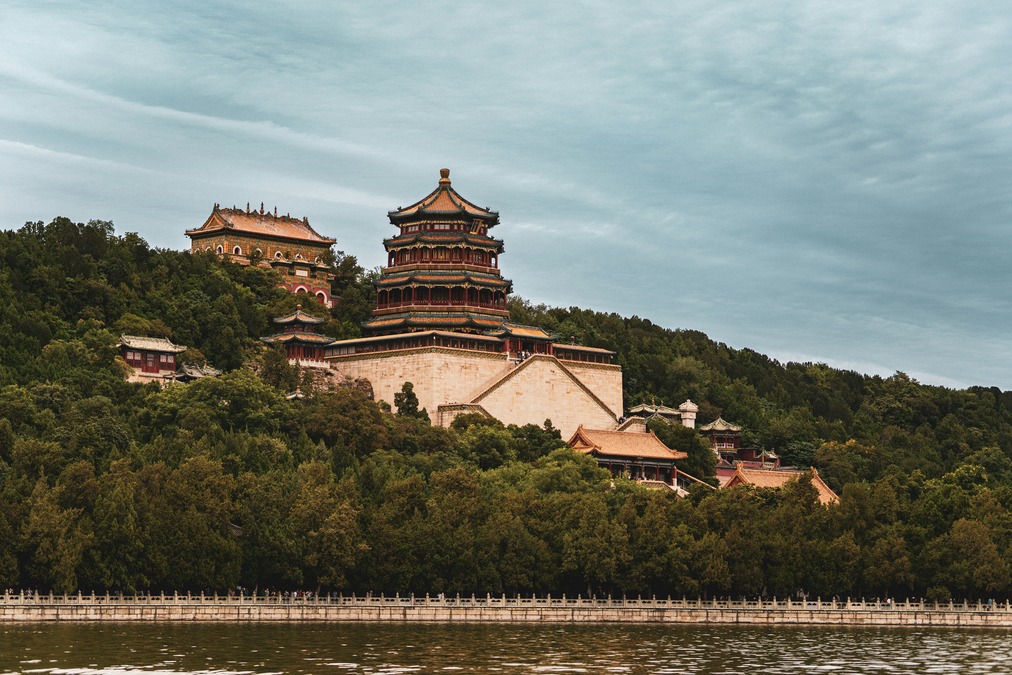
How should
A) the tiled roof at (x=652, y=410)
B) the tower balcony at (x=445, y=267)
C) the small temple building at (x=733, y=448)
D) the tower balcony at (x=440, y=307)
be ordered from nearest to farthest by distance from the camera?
1. the tower balcony at (x=440, y=307)
2. the tower balcony at (x=445, y=267)
3. the tiled roof at (x=652, y=410)
4. the small temple building at (x=733, y=448)

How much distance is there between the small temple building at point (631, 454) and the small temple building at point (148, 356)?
20.7 metres

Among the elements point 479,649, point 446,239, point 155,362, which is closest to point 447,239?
point 446,239

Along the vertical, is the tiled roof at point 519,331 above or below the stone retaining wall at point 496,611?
above

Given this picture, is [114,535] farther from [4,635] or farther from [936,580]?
[936,580]

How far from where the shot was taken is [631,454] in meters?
102

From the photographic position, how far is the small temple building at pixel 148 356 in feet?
334

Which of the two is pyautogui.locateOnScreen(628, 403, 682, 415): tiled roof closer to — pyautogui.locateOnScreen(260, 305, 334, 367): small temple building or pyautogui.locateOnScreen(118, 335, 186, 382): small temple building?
pyautogui.locateOnScreen(260, 305, 334, 367): small temple building

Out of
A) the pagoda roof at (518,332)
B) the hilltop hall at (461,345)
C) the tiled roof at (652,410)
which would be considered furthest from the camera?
the tiled roof at (652,410)

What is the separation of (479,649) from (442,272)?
1882 inches

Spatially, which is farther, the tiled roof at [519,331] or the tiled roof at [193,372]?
the tiled roof at [519,331]

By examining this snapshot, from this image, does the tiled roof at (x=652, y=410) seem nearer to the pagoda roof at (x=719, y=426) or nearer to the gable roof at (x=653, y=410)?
the gable roof at (x=653, y=410)

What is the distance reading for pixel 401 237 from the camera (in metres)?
114

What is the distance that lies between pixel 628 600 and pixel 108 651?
24.6 metres

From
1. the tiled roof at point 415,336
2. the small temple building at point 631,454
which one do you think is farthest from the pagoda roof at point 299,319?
the small temple building at point 631,454
